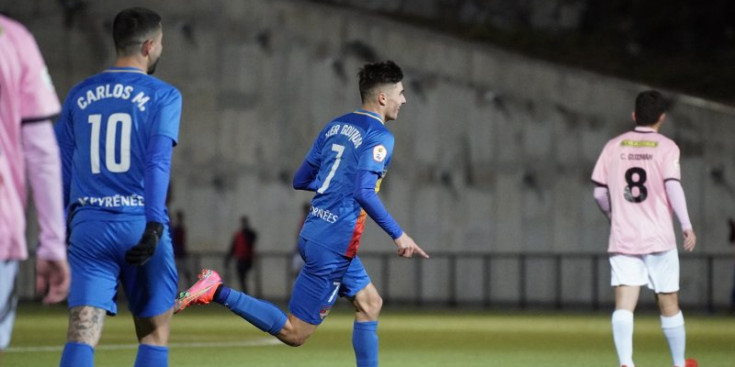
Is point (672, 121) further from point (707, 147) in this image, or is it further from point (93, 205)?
point (93, 205)

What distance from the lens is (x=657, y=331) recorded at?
63.9ft

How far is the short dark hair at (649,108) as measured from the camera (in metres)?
11.3

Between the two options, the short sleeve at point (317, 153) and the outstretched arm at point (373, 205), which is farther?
the short sleeve at point (317, 153)

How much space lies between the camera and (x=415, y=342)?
16.6 metres

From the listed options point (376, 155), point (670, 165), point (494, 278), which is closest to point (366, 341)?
point (376, 155)

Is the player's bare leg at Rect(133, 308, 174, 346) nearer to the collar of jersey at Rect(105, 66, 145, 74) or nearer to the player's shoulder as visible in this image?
the player's shoulder

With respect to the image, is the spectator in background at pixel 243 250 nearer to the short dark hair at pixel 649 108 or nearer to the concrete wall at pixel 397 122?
the concrete wall at pixel 397 122

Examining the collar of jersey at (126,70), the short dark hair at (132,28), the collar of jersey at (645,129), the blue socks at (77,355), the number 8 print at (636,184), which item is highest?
the short dark hair at (132,28)

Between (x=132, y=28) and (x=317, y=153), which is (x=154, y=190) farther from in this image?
(x=317, y=153)

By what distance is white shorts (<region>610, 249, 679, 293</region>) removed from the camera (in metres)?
11.3

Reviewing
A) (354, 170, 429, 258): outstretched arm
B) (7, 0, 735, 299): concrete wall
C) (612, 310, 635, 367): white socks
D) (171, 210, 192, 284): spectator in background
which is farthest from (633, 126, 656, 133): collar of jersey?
(171, 210, 192, 284): spectator in background

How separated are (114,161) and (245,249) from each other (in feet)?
71.8

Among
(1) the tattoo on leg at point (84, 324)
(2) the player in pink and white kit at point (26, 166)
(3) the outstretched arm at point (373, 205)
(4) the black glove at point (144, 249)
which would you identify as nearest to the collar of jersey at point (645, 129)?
(3) the outstretched arm at point (373, 205)

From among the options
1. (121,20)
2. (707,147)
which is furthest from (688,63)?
(121,20)
